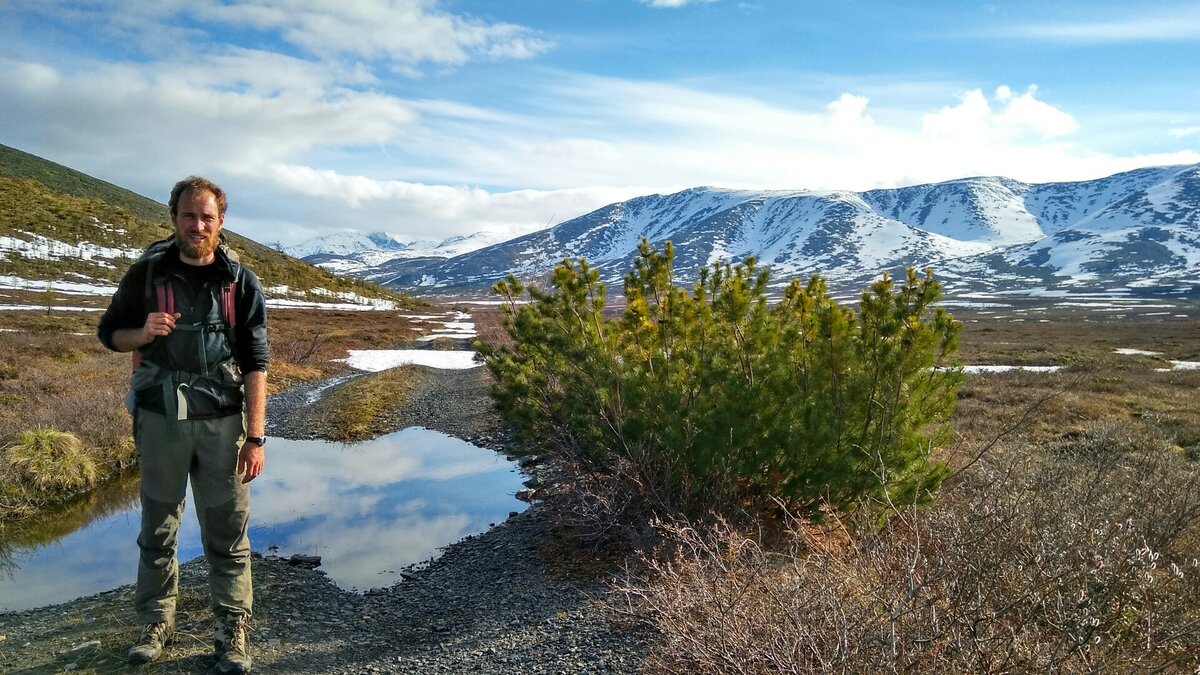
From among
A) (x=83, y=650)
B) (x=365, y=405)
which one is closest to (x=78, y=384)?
(x=365, y=405)

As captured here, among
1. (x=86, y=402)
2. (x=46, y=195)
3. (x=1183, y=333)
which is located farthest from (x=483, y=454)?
(x=46, y=195)

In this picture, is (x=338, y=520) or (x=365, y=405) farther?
(x=365, y=405)

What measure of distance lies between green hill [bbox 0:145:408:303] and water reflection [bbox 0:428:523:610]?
4711 cm

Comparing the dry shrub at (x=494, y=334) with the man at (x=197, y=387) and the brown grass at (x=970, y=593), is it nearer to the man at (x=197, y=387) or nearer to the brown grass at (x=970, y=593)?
the man at (x=197, y=387)

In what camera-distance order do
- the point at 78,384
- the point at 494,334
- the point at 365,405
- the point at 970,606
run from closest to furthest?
the point at 970,606, the point at 78,384, the point at 365,405, the point at 494,334

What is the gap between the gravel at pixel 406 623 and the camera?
15.2 feet

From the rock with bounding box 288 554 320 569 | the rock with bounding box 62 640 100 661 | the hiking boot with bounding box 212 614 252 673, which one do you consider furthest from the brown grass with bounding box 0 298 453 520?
the hiking boot with bounding box 212 614 252 673

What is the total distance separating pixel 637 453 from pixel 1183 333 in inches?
2540

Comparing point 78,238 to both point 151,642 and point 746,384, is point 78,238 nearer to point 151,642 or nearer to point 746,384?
point 151,642

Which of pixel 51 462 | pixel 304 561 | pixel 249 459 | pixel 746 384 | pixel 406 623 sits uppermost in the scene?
pixel 746 384

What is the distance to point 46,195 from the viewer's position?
8412cm

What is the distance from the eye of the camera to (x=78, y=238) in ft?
232

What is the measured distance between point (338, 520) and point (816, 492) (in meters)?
6.60

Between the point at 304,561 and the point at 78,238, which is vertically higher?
the point at 78,238
